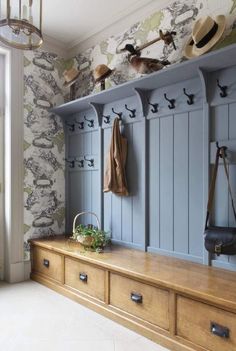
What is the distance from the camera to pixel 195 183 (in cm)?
240

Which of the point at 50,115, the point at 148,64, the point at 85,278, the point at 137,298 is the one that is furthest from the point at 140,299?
the point at 50,115

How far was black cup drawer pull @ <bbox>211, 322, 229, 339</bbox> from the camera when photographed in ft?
5.54

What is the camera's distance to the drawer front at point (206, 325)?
1.68 meters

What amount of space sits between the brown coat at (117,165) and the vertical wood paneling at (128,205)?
0.16 feet

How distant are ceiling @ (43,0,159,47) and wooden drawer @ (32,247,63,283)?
2.36m

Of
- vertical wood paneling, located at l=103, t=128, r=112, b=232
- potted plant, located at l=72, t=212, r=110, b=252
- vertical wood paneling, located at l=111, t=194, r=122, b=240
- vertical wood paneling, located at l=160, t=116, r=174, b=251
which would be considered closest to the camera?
vertical wood paneling, located at l=160, t=116, r=174, b=251

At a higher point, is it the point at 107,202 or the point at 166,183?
the point at 166,183

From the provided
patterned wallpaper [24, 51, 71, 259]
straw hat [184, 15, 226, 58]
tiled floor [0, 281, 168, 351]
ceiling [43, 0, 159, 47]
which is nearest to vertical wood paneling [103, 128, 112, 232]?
patterned wallpaper [24, 51, 71, 259]

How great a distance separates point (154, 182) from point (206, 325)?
1254mm

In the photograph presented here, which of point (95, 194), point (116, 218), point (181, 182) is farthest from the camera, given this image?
point (95, 194)

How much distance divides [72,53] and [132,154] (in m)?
1.63

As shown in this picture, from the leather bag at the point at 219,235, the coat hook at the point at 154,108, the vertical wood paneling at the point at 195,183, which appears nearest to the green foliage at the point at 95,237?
the vertical wood paneling at the point at 195,183

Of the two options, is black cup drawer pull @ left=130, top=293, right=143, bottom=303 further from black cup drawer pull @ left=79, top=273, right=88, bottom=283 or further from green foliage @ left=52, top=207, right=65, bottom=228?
green foliage @ left=52, top=207, right=65, bottom=228

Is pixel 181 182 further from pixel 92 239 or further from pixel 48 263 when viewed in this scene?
pixel 48 263
